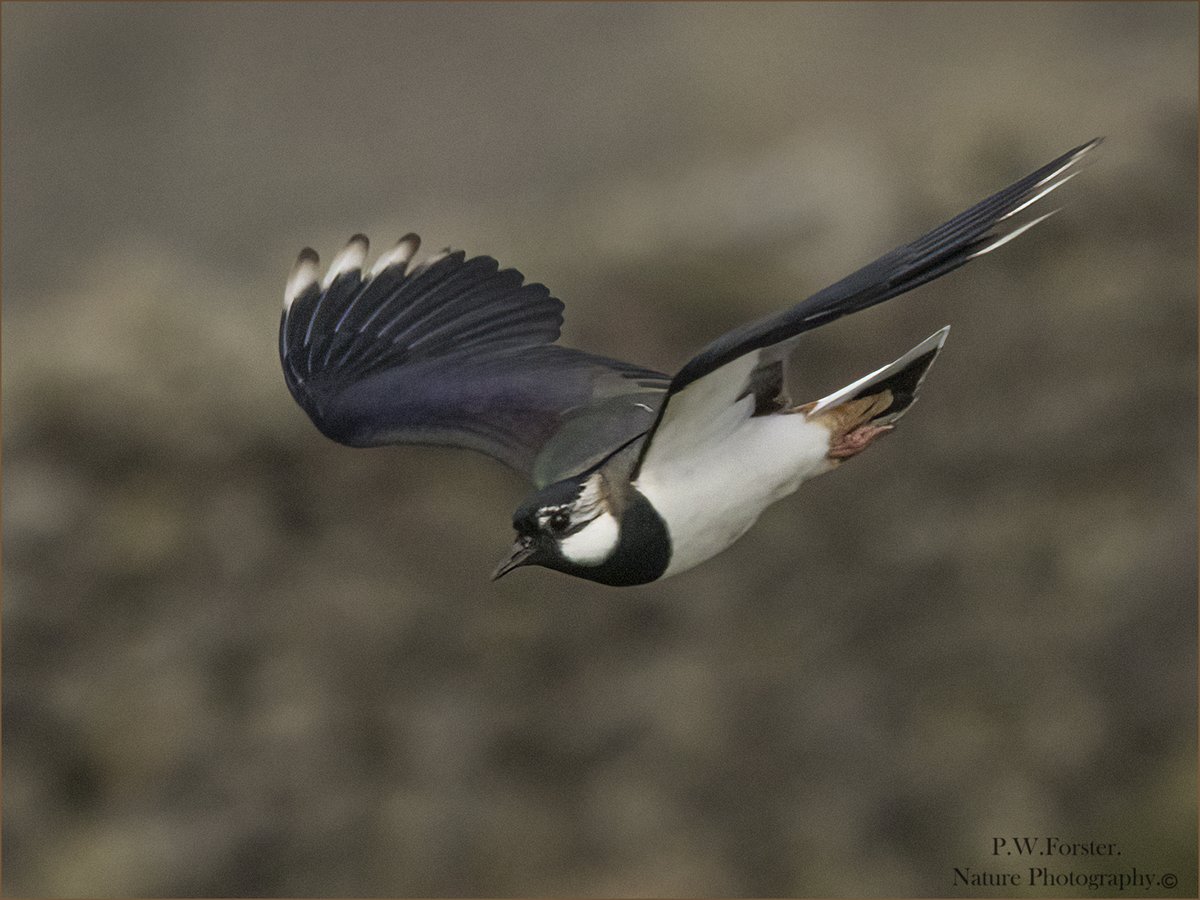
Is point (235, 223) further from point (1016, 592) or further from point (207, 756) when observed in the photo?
point (1016, 592)

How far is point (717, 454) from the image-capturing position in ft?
10.6

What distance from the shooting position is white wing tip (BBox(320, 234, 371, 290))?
416 cm

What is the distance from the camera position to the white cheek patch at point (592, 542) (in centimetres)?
319

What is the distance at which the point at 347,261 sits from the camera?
4188mm

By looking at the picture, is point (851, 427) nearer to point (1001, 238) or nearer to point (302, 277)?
point (1001, 238)

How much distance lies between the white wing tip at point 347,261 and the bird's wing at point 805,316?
1.19 m

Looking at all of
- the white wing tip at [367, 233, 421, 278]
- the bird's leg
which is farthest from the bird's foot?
the white wing tip at [367, 233, 421, 278]

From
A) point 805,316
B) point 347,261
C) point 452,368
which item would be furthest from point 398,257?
point 805,316

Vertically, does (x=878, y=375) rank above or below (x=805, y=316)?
above

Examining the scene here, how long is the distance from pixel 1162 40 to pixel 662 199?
131 inches

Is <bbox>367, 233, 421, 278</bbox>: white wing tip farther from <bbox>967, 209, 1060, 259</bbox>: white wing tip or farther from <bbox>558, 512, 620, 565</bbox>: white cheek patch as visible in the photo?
<bbox>967, 209, 1060, 259</bbox>: white wing tip

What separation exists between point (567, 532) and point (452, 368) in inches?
33.9

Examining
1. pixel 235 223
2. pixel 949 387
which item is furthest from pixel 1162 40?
pixel 235 223

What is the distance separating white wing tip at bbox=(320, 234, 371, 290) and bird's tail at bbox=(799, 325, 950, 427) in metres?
1.25
